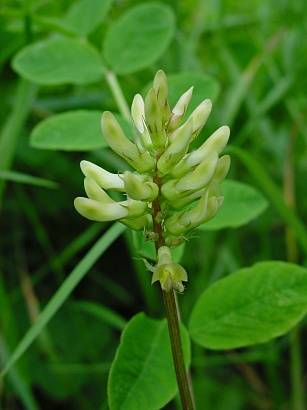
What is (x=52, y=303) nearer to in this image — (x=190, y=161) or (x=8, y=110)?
(x=190, y=161)

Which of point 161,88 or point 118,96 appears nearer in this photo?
point 161,88

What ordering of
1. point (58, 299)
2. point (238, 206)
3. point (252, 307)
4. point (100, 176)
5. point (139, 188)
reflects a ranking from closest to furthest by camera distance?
1. point (139, 188)
2. point (100, 176)
3. point (252, 307)
4. point (58, 299)
5. point (238, 206)

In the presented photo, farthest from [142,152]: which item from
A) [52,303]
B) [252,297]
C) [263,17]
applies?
[263,17]

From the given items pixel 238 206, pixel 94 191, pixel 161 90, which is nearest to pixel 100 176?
pixel 94 191

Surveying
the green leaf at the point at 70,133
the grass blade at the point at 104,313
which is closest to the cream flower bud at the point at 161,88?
the green leaf at the point at 70,133

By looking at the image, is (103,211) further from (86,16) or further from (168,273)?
(86,16)

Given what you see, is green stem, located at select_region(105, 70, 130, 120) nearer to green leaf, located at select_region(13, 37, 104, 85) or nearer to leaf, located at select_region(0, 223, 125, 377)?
green leaf, located at select_region(13, 37, 104, 85)

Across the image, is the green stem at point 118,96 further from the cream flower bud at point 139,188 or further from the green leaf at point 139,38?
the cream flower bud at point 139,188
